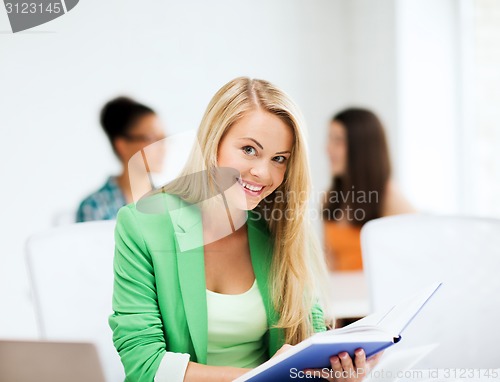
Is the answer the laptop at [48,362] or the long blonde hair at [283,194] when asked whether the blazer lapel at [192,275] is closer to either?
the long blonde hair at [283,194]

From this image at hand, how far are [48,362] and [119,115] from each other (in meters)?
1.17

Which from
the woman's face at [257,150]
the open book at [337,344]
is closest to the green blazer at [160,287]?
the woman's face at [257,150]

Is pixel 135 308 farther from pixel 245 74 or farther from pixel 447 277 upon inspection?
pixel 245 74

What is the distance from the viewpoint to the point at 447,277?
50.4 inches

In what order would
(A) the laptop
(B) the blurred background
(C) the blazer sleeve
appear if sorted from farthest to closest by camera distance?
(B) the blurred background, (C) the blazer sleeve, (A) the laptop

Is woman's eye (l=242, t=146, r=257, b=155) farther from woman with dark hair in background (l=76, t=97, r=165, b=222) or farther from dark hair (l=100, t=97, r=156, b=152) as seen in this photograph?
dark hair (l=100, t=97, r=156, b=152)

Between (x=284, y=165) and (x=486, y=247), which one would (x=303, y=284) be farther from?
(x=486, y=247)

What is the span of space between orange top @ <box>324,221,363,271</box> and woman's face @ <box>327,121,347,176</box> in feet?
0.76

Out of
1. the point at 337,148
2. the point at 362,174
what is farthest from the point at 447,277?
the point at 337,148

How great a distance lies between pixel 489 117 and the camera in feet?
8.54

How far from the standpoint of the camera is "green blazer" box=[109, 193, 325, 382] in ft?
3.25

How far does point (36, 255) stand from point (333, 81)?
177 cm

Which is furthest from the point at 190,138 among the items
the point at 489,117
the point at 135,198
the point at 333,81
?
the point at 489,117

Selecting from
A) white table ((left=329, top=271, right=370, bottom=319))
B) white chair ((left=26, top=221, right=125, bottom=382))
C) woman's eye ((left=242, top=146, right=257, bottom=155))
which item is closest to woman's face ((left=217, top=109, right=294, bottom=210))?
woman's eye ((left=242, top=146, right=257, bottom=155))
